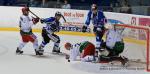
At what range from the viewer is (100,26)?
32.5 feet

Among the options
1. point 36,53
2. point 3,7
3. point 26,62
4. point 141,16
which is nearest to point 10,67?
point 26,62

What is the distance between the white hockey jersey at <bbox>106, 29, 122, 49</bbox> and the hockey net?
0.28 metres

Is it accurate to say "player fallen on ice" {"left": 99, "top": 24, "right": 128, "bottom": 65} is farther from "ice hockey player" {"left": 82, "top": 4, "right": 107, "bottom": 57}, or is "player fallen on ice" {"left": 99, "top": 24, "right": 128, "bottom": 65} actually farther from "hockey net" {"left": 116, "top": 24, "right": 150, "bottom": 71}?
"ice hockey player" {"left": 82, "top": 4, "right": 107, "bottom": 57}

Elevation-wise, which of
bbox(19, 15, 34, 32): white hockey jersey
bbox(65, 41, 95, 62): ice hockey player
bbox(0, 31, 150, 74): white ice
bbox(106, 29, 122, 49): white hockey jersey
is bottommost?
bbox(0, 31, 150, 74): white ice

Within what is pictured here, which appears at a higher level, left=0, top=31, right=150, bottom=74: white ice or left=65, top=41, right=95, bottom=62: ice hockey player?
left=65, top=41, right=95, bottom=62: ice hockey player

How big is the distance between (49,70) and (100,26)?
2.30m

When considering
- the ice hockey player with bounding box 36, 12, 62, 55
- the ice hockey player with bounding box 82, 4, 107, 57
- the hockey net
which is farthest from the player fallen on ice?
the ice hockey player with bounding box 36, 12, 62, 55

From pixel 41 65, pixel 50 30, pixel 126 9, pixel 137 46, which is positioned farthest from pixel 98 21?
pixel 126 9

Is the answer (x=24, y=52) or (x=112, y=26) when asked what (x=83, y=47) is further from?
(x=24, y=52)

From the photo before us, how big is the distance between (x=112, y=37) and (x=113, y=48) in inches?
8.2

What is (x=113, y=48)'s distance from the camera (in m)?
8.34

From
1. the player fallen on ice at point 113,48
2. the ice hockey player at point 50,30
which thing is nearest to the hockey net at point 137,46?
the player fallen on ice at point 113,48

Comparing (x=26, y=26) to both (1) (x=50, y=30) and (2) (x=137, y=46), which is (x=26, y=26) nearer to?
(1) (x=50, y=30)

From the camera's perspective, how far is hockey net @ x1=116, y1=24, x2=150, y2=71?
26.8 ft
